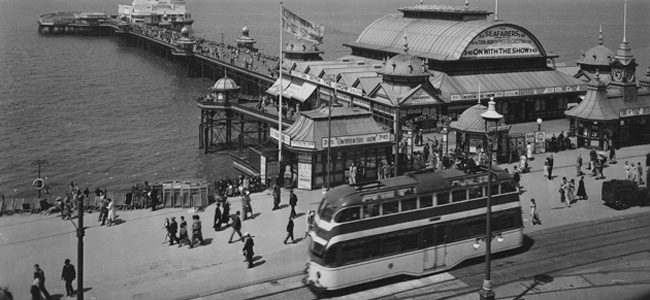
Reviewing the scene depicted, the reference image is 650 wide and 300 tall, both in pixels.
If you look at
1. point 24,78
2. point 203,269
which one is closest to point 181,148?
point 203,269

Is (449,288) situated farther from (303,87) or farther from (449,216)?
(303,87)

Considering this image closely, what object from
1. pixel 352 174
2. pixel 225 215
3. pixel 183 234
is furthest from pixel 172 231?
pixel 352 174

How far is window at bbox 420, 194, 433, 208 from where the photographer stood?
27.2 m

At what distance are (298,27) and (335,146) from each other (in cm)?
1538

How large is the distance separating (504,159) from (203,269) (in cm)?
2596

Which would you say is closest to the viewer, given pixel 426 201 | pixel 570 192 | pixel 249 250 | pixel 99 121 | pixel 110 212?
pixel 426 201

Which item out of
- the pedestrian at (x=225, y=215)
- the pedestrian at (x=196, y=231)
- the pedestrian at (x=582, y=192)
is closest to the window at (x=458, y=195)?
the pedestrian at (x=196, y=231)

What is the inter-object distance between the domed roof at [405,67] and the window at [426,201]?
3138cm

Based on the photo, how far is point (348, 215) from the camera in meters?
25.5

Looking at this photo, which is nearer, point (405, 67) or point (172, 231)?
point (172, 231)

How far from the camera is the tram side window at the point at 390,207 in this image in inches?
1033

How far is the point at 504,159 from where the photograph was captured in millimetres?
48594

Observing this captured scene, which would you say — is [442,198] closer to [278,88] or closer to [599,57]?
[278,88]

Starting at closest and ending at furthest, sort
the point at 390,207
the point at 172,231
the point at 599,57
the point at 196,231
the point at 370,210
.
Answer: the point at 370,210 < the point at 390,207 < the point at 196,231 < the point at 172,231 < the point at 599,57
